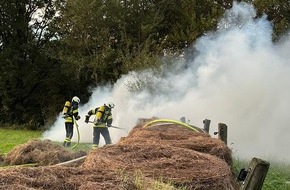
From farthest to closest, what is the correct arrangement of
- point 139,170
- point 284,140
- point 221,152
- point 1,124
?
point 1,124 < point 284,140 < point 221,152 < point 139,170

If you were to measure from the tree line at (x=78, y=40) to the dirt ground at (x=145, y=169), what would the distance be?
74.8 ft

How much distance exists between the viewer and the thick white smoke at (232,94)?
2236cm

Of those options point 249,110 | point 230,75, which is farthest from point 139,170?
point 230,75

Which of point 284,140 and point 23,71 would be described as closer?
point 284,140

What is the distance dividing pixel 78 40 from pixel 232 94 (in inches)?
516

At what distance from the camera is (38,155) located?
11570mm

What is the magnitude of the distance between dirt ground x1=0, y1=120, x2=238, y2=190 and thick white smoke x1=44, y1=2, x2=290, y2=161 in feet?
33.7

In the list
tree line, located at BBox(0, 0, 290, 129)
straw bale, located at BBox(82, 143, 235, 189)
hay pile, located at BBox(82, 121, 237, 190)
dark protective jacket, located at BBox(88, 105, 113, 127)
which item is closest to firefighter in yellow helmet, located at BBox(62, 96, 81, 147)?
dark protective jacket, located at BBox(88, 105, 113, 127)

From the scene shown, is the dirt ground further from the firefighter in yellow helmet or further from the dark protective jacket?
the firefighter in yellow helmet

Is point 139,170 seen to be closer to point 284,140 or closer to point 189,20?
point 284,140

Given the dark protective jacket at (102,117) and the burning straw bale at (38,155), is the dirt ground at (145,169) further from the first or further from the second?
the dark protective jacket at (102,117)

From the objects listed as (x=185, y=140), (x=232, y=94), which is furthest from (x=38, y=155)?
(x=232, y=94)

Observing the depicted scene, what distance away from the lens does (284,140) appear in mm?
21781

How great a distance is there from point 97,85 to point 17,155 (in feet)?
73.7
